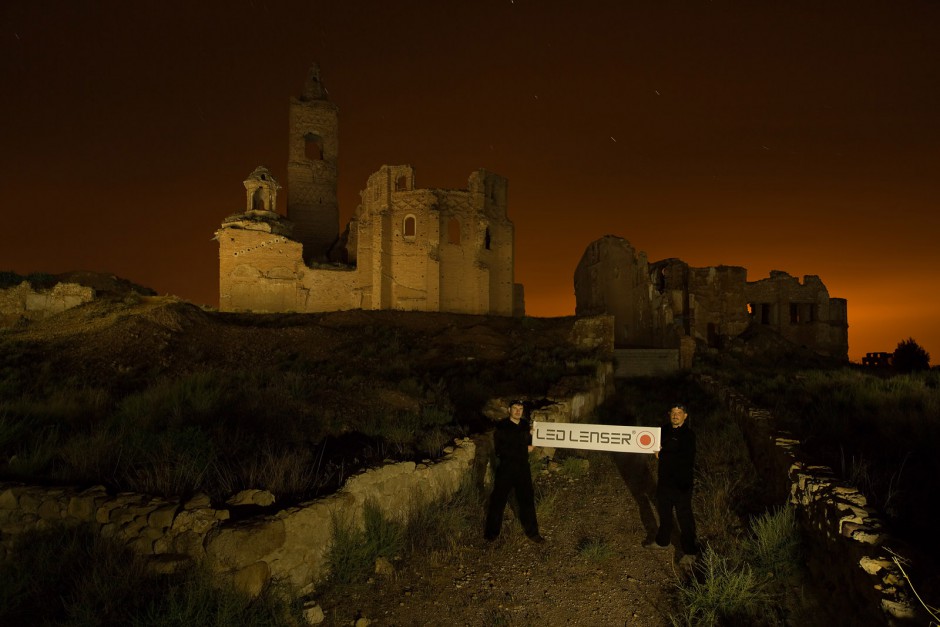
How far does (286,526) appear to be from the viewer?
4719 millimetres

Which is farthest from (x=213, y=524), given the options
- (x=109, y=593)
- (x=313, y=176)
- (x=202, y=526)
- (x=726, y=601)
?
(x=313, y=176)

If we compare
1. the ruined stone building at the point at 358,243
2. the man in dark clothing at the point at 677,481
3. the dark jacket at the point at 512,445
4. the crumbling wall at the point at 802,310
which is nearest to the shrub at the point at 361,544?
the dark jacket at the point at 512,445

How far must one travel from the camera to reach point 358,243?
3609cm

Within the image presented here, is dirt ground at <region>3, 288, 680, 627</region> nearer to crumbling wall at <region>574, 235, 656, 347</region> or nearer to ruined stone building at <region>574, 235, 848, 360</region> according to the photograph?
crumbling wall at <region>574, 235, 656, 347</region>

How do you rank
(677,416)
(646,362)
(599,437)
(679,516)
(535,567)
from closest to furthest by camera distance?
(535,567) → (679,516) → (677,416) → (599,437) → (646,362)

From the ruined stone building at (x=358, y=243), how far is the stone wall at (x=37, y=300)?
33.0 ft

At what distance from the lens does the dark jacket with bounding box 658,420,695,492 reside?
579 cm

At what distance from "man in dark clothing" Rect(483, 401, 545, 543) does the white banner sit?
0.55m

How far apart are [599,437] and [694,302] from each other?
27827 millimetres

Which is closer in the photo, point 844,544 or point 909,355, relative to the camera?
point 844,544

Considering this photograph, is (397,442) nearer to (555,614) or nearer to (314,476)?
(314,476)

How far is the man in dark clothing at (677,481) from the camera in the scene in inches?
225

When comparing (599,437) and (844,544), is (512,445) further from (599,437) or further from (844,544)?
(844,544)

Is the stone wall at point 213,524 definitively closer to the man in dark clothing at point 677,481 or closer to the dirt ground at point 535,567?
the dirt ground at point 535,567
